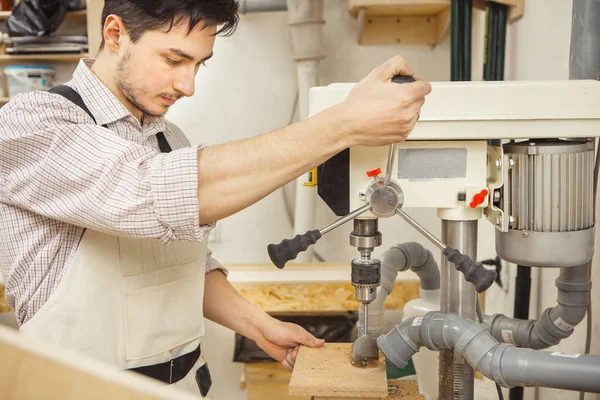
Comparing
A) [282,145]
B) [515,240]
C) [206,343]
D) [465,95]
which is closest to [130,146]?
[282,145]

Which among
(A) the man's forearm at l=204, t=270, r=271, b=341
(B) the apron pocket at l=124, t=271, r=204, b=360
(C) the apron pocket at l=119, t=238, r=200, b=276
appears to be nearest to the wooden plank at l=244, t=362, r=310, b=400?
(A) the man's forearm at l=204, t=270, r=271, b=341

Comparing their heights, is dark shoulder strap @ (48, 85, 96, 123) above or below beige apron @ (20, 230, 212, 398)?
above

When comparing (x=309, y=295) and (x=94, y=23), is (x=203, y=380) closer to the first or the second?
(x=309, y=295)

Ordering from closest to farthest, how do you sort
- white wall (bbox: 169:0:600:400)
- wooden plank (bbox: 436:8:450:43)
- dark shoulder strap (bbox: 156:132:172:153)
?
1. dark shoulder strap (bbox: 156:132:172:153)
2. wooden plank (bbox: 436:8:450:43)
3. white wall (bbox: 169:0:600:400)

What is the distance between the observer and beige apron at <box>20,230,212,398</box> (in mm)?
1120

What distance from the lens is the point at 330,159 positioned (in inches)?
40.4

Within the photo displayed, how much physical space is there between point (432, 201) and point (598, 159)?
53 cm

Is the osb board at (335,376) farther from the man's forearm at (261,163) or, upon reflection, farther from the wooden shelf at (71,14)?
the wooden shelf at (71,14)

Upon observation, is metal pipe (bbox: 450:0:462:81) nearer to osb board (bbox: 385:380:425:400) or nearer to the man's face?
the man's face

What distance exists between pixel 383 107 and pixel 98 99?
1.93ft

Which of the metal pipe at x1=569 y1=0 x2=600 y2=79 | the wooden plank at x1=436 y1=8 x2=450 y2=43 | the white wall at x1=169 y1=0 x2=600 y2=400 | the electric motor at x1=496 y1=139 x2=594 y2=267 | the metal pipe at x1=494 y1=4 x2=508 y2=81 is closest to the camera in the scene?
the electric motor at x1=496 y1=139 x2=594 y2=267

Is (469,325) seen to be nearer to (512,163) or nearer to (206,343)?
(512,163)

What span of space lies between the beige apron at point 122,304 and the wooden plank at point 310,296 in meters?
1.20

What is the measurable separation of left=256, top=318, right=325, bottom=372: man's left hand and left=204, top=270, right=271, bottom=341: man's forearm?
0.02 metres
